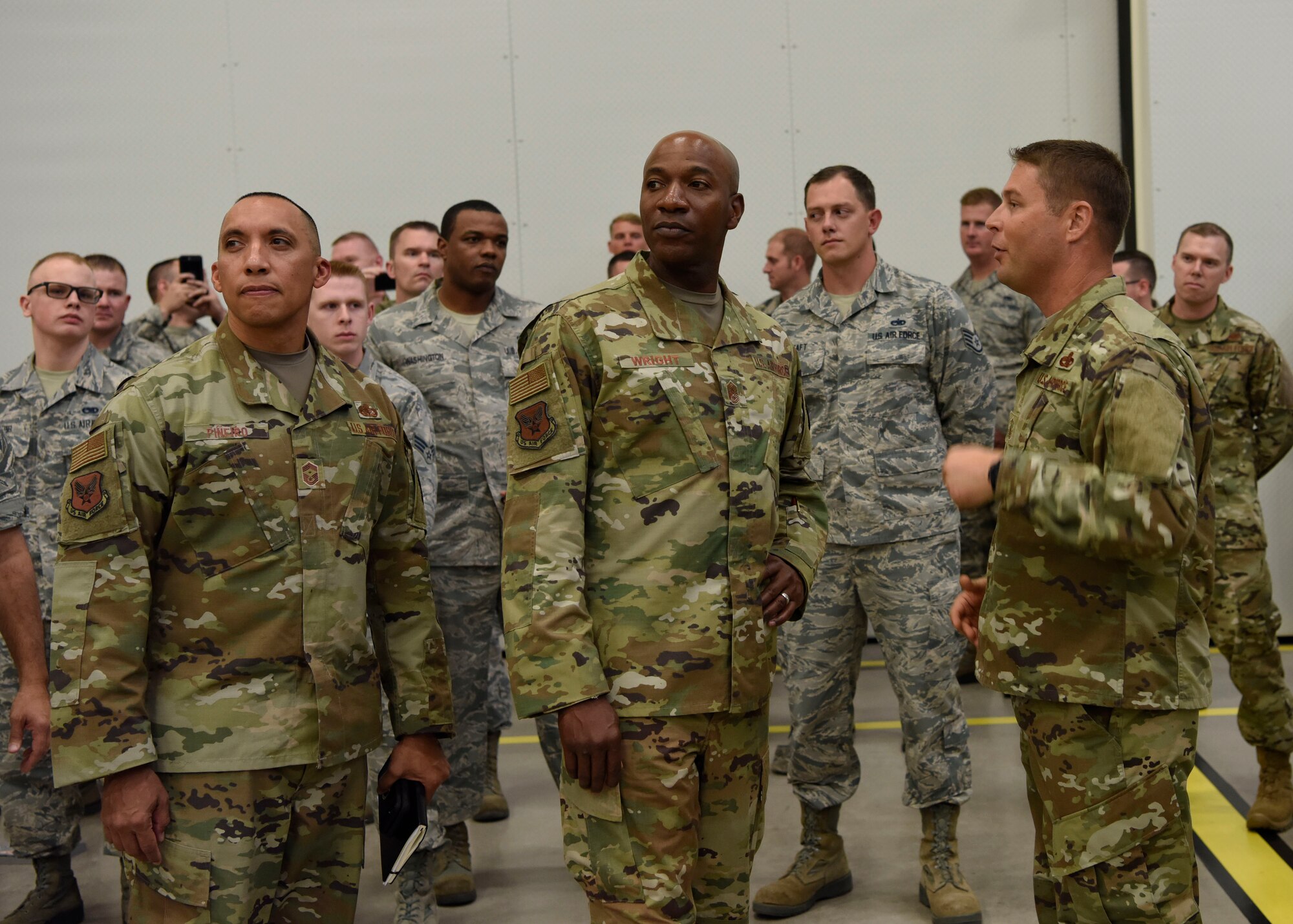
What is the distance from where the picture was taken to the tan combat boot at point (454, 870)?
3586mm

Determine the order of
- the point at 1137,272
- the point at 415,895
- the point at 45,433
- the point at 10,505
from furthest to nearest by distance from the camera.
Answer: the point at 1137,272
the point at 45,433
the point at 415,895
the point at 10,505

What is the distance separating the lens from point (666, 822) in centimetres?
215

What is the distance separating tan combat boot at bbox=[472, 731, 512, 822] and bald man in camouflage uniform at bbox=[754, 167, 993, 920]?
124 centimetres

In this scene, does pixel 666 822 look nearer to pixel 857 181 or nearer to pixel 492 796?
pixel 857 181

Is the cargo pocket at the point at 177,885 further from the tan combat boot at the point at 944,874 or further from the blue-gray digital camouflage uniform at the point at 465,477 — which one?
the tan combat boot at the point at 944,874

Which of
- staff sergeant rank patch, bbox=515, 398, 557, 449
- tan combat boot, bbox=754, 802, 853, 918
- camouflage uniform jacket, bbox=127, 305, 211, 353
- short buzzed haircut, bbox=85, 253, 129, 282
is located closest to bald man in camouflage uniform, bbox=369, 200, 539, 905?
tan combat boot, bbox=754, 802, 853, 918

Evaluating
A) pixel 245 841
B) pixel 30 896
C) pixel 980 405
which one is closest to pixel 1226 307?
pixel 980 405

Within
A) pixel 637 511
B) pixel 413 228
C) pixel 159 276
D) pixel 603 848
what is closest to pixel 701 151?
pixel 637 511

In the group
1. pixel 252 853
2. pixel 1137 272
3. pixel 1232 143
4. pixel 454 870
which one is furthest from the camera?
pixel 1232 143

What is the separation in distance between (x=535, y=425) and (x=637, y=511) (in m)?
0.25

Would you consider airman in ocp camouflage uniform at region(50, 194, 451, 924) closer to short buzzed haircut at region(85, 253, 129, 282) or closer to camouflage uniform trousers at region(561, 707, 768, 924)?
camouflage uniform trousers at region(561, 707, 768, 924)

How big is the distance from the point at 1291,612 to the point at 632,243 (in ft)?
13.6

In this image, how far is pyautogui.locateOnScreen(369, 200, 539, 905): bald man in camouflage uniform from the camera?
11.6ft

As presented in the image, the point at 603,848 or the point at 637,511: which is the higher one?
the point at 637,511
